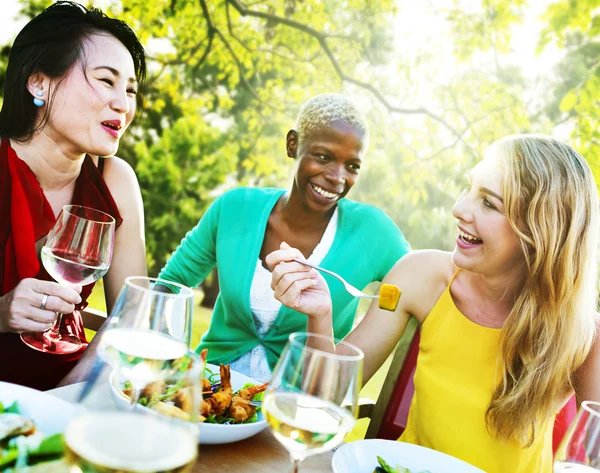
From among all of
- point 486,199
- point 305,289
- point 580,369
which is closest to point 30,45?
point 305,289

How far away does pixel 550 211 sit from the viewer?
5.56 feet

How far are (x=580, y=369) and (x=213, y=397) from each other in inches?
45.7

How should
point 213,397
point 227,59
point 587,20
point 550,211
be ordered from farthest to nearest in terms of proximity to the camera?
point 227,59
point 587,20
point 550,211
point 213,397

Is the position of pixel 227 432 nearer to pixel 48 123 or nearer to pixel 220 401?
pixel 220 401

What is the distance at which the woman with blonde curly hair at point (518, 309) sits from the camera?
66.0 inches

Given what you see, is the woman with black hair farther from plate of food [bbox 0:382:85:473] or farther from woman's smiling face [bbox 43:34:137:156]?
plate of food [bbox 0:382:85:473]

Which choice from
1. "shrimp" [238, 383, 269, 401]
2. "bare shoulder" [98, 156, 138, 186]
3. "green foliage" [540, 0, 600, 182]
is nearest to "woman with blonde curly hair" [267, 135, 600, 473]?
"shrimp" [238, 383, 269, 401]

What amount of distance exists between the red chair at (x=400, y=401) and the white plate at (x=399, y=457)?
789 mm

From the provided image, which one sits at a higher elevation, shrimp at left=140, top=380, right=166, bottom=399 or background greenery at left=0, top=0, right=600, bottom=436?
background greenery at left=0, top=0, right=600, bottom=436

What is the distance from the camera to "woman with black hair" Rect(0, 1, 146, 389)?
1.83 m

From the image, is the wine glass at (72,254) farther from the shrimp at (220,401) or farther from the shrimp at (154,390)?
the shrimp at (154,390)

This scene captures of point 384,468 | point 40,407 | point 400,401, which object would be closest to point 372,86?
point 400,401

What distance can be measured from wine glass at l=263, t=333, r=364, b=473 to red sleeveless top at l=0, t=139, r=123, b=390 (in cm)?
128

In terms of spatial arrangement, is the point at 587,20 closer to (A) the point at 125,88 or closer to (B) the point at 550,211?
(B) the point at 550,211
